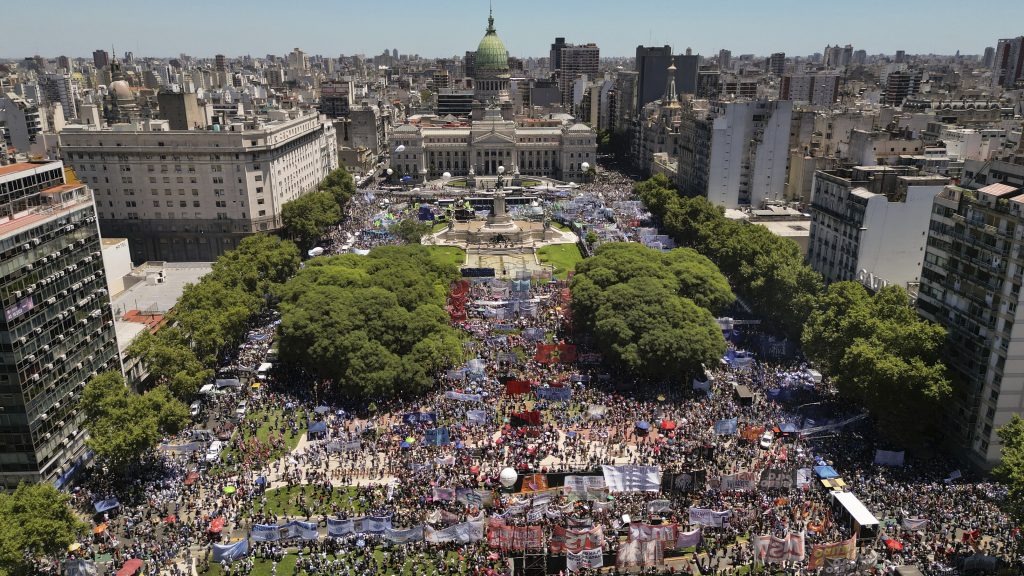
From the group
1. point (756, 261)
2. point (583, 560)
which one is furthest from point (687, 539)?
point (756, 261)

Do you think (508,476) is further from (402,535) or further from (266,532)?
(266,532)

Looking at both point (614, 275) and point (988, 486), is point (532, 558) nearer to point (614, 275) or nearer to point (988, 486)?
point (988, 486)

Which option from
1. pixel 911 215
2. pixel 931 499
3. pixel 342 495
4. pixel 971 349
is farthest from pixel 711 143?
pixel 342 495

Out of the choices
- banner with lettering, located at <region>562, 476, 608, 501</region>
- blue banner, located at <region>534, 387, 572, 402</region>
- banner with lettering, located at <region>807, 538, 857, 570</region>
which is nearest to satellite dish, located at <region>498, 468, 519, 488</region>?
banner with lettering, located at <region>562, 476, 608, 501</region>

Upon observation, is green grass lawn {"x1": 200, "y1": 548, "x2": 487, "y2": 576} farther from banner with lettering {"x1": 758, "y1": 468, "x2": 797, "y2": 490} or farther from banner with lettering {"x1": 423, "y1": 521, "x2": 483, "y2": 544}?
banner with lettering {"x1": 758, "y1": 468, "x2": 797, "y2": 490}

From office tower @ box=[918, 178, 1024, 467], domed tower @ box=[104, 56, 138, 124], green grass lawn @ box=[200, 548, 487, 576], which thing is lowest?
green grass lawn @ box=[200, 548, 487, 576]

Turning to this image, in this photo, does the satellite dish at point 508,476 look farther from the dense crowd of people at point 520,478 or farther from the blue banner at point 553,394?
the blue banner at point 553,394
